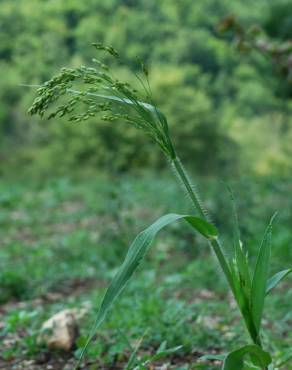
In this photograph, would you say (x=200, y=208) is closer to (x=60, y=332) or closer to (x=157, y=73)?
(x=60, y=332)

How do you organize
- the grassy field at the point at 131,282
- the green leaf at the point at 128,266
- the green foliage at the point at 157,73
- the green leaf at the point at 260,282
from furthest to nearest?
1. the green foliage at the point at 157,73
2. the grassy field at the point at 131,282
3. the green leaf at the point at 260,282
4. the green leaf at the point at 128,266

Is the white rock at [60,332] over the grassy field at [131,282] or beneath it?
over

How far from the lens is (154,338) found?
9.50 feet

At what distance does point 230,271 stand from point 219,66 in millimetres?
30535

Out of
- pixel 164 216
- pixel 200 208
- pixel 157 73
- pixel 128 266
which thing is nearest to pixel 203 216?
pixel 200 208

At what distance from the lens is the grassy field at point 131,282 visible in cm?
288

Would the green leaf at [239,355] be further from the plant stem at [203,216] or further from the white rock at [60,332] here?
the white rock at [60,332]

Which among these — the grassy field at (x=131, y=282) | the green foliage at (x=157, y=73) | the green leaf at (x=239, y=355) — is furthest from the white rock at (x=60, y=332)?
the green foliage at (x=157, y=73)

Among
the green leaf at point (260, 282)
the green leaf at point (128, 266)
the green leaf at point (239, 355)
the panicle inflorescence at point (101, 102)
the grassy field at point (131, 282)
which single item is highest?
the panicle inflorescence at point (101, 102)

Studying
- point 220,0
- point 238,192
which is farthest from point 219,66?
point 238,192

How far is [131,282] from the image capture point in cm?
435

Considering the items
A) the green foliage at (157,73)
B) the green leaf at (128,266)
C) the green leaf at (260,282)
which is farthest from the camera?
the green foliage at (157,73)

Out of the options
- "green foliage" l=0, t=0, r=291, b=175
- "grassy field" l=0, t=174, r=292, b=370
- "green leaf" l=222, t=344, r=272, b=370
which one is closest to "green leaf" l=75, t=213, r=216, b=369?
"green leaf" l=222, t=344, r=272, b=370

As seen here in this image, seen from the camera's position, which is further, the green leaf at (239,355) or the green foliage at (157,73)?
the green foliage at (157,73)
